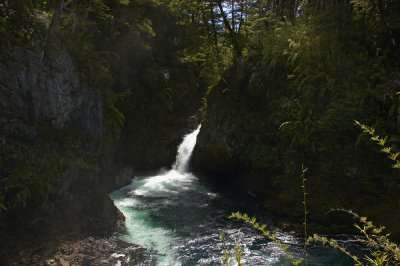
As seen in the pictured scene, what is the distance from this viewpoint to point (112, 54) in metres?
16.3

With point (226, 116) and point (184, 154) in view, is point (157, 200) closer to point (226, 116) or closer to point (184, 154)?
point (184, 154)

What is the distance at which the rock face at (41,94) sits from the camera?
7902 millimetres

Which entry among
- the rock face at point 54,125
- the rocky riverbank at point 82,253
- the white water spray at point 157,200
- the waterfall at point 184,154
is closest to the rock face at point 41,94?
the rock face at point 54,125

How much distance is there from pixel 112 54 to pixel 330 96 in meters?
12.5

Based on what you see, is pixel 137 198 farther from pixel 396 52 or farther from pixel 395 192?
pixel 396 52

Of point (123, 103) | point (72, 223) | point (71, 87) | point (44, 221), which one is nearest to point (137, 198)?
point (72, 223)

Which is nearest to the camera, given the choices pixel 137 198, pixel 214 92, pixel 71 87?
pixel 71 87

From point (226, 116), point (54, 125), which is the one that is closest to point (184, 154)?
point (226, 116)

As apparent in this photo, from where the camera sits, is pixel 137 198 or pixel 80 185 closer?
pixel 80 185

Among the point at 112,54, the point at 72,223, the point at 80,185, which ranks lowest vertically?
the point at 72,223

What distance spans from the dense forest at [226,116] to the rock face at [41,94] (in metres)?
0.04

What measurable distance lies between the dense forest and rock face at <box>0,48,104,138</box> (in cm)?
4

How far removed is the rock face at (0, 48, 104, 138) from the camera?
7902 millimetres

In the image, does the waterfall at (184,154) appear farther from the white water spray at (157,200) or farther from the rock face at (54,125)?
the rock face at (54,125)
